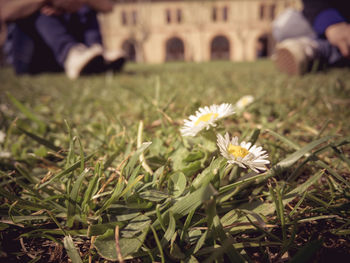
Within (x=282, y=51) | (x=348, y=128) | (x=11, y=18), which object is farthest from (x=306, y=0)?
(x=11, y=18)

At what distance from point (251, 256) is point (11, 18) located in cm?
301

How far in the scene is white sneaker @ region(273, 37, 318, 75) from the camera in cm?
196

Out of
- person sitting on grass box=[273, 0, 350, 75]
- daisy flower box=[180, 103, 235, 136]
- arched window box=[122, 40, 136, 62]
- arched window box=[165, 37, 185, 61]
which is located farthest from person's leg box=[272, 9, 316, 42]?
arched window box=[165, 37, 185, 61]

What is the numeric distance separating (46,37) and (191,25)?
16657 millimetres

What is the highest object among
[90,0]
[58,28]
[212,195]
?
[90,0]

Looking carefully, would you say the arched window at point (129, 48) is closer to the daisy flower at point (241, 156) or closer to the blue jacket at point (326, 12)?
the blue jacket at point (326, 12)

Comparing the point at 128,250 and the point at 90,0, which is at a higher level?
the point at 90,0

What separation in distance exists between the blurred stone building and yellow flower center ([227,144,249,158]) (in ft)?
58.0

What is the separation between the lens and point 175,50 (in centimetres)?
1984

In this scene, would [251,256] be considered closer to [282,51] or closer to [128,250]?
[128,250]

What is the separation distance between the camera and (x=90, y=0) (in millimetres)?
2574

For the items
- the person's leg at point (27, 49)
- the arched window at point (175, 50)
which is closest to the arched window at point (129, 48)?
the arched window at point (175, 50)

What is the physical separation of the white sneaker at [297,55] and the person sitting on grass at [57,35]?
5.91 ft

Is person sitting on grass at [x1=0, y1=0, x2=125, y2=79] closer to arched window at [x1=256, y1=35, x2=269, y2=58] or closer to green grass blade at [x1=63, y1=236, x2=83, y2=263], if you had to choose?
green grass blade at [x1=63, y1=236, x2=83, y2=263]
